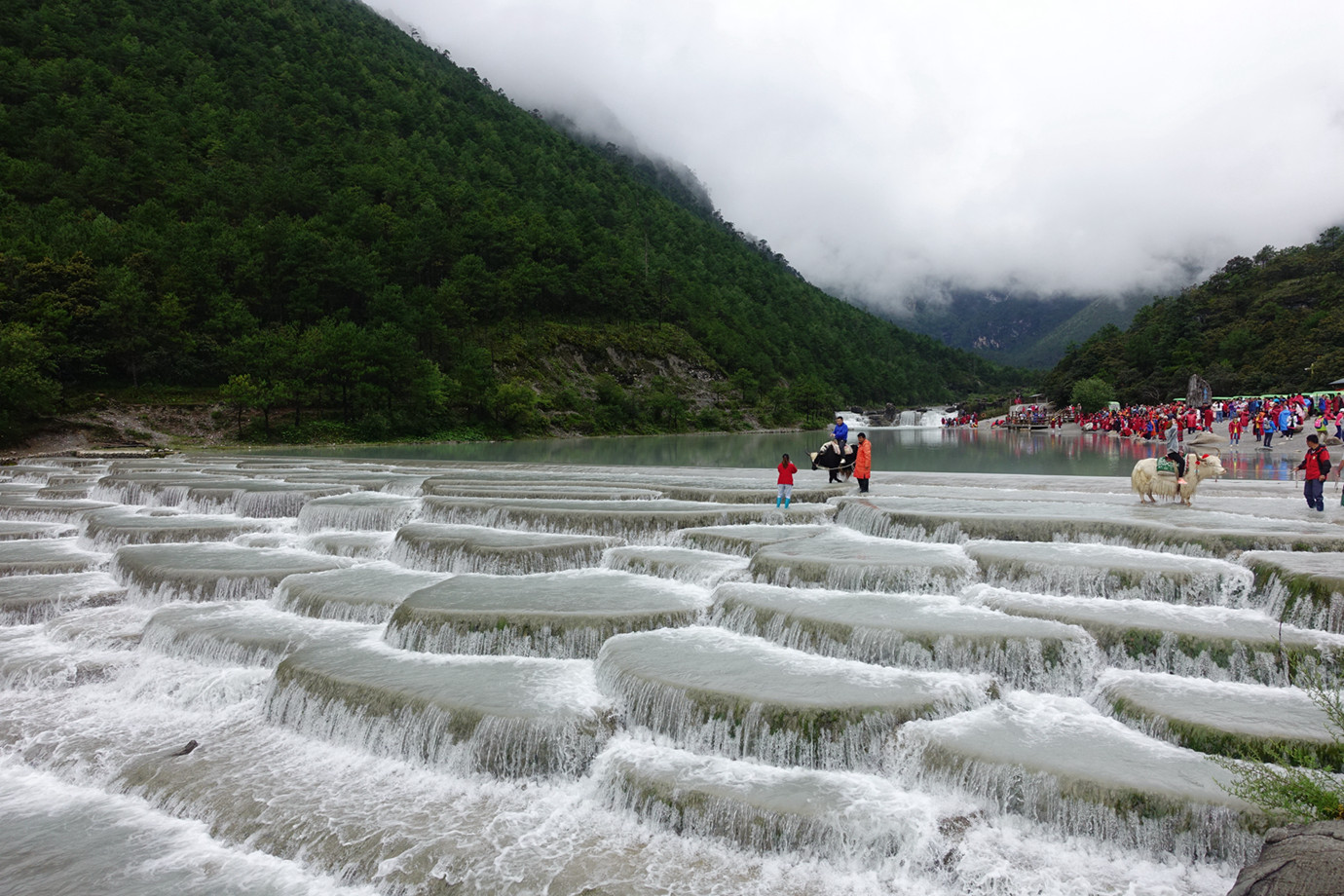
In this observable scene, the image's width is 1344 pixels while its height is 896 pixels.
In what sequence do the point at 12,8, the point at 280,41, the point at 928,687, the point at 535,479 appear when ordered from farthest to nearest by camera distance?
the point at 280,41 < the point at 12,8 < the point at 535,479 < the point at 928,687

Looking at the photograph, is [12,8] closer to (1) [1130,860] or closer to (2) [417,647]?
(2) [417,647]

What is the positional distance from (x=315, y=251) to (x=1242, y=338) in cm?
12245

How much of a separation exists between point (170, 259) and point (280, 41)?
94204 mm

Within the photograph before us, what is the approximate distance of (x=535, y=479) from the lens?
2839 centimetres

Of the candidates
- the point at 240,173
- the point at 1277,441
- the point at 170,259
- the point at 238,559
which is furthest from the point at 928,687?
the point at 240,173

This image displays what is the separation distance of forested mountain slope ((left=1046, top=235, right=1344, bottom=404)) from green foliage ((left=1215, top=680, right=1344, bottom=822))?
317 feet

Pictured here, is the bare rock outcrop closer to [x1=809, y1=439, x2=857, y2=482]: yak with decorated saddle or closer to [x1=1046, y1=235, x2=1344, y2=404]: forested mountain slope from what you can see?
[x1=809, y1=439, x2=857, y2=482]: yak with decorated saddle

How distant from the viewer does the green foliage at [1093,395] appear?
353ft

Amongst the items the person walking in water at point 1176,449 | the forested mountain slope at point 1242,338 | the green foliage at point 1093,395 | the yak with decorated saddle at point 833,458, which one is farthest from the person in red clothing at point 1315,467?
the green foliage at point 1093,395

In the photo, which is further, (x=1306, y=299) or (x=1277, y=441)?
(x=1306, y=299)

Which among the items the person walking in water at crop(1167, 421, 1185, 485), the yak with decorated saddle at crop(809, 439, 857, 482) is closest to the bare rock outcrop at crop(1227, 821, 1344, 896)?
the person walking in water at crop(1167, 421, 1185, 485)

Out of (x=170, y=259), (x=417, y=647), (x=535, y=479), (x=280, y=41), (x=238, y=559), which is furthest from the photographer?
(x=280, y=41)

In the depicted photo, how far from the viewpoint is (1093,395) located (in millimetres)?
107750

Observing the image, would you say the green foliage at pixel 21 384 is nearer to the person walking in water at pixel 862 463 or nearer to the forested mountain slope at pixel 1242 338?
the person walking in water at pixel 862 463
